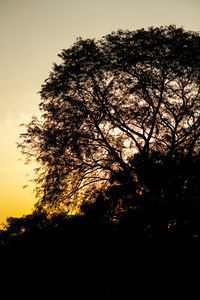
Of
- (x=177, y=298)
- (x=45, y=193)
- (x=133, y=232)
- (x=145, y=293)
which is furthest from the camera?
(x=45, y=193)

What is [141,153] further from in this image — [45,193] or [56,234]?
[56,234]

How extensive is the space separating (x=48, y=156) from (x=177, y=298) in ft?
38.5

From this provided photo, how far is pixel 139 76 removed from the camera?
54.2ft

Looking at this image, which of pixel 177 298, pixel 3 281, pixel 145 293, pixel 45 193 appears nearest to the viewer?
pixel 177 298

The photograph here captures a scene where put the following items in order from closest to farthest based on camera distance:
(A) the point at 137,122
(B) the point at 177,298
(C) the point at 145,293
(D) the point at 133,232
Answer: (B) the point at 177,298 < (C) the point at 145,293 < (D) the point at 133,232 < (A) the point at 137,122

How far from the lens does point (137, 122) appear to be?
1748 centimetres

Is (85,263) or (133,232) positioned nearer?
(133,232)

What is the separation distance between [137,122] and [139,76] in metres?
3.60

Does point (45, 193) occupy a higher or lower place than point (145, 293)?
higher

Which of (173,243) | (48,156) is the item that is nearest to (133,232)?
(173,243)

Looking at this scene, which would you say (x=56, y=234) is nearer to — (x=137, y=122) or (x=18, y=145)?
(x=18, y=145)

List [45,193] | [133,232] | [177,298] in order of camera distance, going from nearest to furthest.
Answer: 1. [177,298]
2. [133,232]
3. [45,193]

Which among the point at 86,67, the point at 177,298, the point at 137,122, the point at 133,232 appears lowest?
the point at 177,298

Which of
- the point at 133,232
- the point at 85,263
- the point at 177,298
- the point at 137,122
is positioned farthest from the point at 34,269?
the point at 137,122
